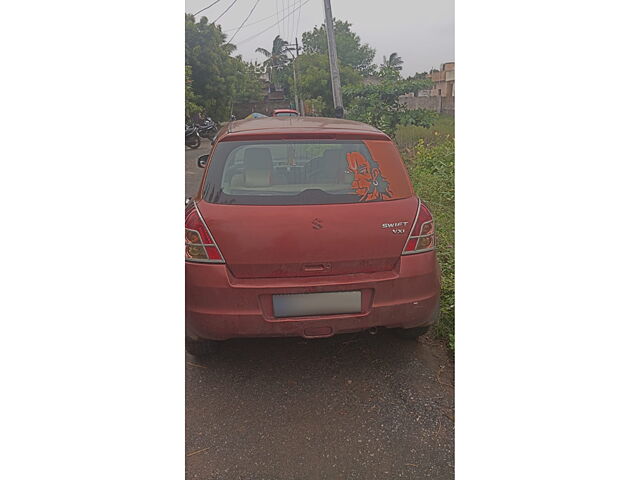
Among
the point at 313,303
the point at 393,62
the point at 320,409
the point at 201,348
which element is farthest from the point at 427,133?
Answer: the point at 201,348

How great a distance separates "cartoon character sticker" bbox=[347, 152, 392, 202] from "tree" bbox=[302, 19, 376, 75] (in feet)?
1.15

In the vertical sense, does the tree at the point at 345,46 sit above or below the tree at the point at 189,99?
above

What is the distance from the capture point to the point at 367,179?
1766mm

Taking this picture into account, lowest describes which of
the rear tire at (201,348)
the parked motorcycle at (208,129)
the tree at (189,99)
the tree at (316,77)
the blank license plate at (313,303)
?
→ the rear tire at (201,348)

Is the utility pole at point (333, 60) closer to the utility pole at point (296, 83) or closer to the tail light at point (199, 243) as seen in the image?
the utility pole at point (296, 83)

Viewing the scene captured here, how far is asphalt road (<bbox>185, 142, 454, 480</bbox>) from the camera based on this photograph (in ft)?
4.86

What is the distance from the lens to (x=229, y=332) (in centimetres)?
168

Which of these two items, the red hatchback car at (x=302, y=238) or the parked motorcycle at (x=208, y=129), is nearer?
the red hatchback car at (x=302, y=238)

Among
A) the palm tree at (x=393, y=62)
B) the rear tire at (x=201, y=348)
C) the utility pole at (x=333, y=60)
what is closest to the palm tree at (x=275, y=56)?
the utility pole at (x=333, y=60)

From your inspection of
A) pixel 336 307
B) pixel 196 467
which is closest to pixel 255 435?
pixel 196 467

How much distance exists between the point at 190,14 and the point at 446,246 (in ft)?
4.32

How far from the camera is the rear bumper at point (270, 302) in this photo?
64.3 inches

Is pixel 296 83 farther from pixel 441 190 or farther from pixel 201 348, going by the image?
pixel 201 348

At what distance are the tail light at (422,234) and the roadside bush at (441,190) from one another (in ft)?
0.16
